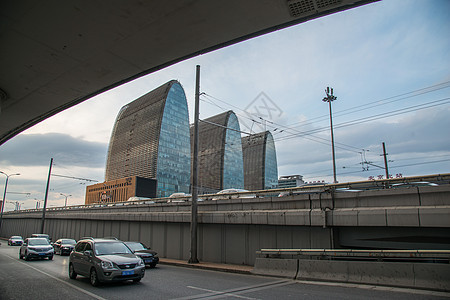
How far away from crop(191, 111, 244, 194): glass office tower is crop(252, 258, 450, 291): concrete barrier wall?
3827 inches

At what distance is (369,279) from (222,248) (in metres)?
9.10

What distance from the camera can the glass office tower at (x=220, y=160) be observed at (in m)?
111

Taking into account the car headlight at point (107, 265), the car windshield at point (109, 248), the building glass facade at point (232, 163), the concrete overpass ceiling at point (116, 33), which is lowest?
the car headlight at point (107, 265)

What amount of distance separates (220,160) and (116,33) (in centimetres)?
10652

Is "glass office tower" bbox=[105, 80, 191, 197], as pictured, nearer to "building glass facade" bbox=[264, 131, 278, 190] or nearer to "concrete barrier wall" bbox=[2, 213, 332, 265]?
"building glass facade" bbox=[264, 131, 278, 190]

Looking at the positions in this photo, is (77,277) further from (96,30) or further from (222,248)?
(96,30)

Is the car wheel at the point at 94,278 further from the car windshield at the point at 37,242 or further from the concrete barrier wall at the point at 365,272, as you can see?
the car windshield at the point at 37,242

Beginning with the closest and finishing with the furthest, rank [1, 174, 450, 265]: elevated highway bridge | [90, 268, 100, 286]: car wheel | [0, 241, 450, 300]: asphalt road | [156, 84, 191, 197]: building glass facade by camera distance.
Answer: [0, 241, 450, 300]: asphalt road < [90, 268, 100, 286]: car wheel < [1, 174, 450, 265]: elevated highway bridge < [156, 84, 191, 197]: building glass facade

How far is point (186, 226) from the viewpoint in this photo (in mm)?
20234

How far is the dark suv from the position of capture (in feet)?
31.8

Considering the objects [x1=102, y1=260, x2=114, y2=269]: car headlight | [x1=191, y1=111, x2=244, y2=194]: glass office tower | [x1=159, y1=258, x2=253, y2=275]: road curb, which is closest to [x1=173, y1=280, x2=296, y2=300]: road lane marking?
[x1=102, y1=260, x2=114, y2=269]: car headlight

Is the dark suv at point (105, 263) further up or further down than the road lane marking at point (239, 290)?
further up

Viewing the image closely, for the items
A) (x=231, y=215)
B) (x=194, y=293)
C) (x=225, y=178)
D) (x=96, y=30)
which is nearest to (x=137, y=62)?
(x=96, y=30)

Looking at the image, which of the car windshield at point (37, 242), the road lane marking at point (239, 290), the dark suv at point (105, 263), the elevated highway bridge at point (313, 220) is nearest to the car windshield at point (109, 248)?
the dark suv at point (105, 263)
